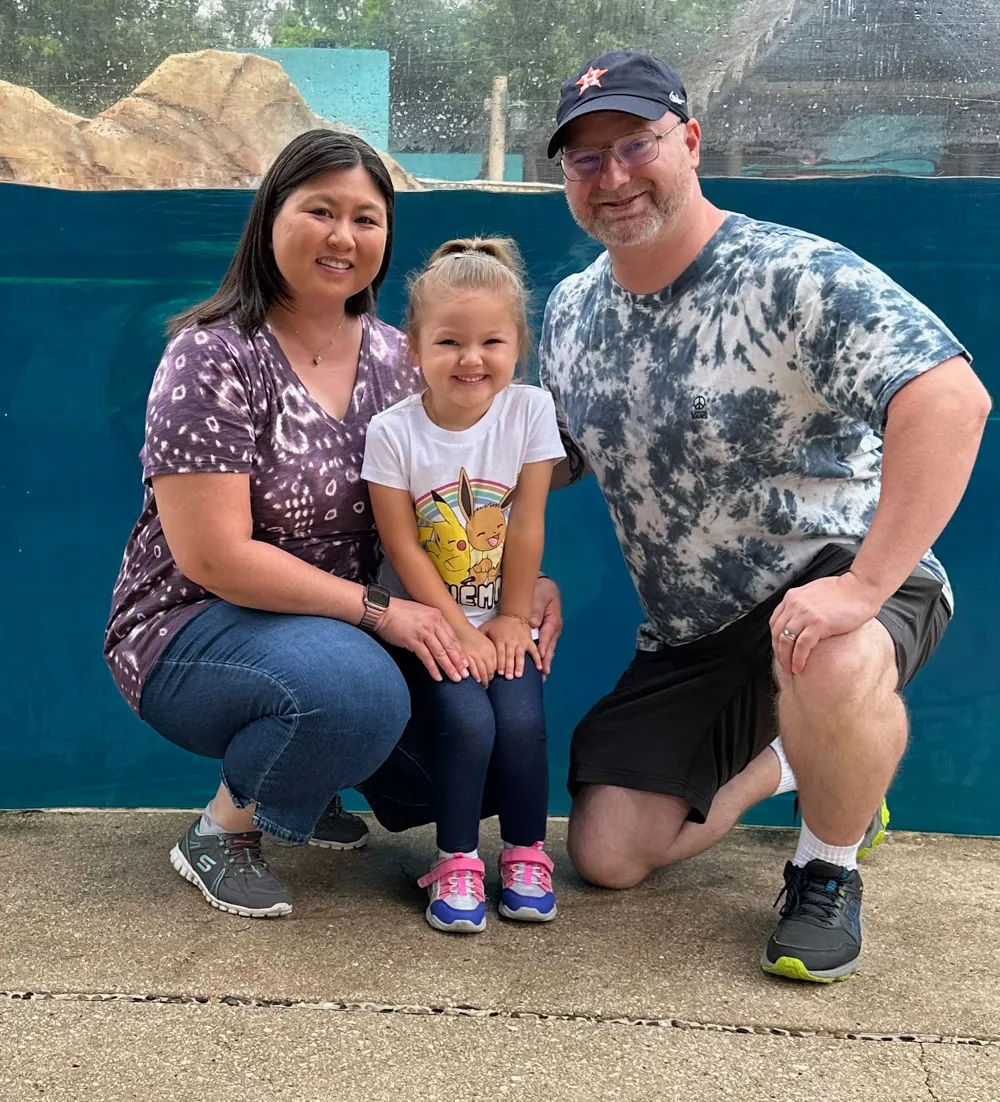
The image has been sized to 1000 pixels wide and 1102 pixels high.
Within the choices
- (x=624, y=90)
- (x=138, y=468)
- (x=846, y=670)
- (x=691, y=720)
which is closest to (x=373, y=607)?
(x=691, y=720)

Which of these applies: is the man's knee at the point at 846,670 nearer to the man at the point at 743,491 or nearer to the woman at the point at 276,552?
the man at the point at 743,491

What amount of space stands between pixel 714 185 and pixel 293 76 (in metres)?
1.19

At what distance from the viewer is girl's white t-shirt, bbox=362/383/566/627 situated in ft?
8.52

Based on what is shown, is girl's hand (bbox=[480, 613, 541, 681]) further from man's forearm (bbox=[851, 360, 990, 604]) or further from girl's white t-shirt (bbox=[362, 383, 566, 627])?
man's forearm (bbox=[851, 360, 990, 604])

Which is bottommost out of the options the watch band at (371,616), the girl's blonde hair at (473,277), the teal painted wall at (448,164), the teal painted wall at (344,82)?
the watch band at (371,616)

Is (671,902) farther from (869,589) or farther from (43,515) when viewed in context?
(43,515)

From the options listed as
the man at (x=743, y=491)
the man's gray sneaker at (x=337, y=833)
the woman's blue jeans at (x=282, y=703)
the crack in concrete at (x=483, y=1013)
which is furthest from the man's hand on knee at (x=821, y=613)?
the man's gray sneaker at (x=337, y=833)

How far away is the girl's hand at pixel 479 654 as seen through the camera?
2.59m

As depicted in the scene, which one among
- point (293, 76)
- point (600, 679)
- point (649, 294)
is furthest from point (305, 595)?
point (293, 76)

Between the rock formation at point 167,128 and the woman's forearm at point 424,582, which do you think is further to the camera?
the rock formation at point 167,128

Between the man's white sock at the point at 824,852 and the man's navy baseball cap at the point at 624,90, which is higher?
the man's navy baseball cap at the point at 624,90

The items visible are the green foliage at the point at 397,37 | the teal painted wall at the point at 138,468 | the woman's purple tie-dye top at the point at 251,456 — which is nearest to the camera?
the woman's purple tie-dye top at the point at 251,456

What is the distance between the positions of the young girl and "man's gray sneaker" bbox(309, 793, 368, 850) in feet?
1.46

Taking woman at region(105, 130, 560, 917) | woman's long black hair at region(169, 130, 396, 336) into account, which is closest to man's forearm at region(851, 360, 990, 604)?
woman at region(105, 130, 560, 917)
